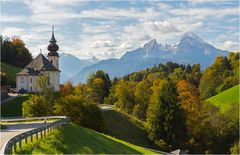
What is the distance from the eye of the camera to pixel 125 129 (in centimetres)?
7575

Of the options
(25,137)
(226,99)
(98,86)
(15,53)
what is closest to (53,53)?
(98,86)

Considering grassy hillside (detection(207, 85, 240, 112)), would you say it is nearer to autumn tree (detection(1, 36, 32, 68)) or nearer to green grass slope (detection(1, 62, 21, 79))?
green grass slope (detection(1, 62, 21, 79))

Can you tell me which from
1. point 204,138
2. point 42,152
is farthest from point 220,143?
point 42,152

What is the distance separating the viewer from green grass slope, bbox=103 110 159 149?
7020cm

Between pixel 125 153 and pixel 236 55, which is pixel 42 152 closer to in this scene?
pixel 125 153

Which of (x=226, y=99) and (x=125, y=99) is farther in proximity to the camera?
(x=226, y=99)

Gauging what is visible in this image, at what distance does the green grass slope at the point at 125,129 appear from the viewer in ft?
230

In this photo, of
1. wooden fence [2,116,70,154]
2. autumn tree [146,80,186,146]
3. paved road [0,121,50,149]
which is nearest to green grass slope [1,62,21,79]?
autumn tree [146,80,186,146]

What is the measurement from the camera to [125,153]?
124 feet

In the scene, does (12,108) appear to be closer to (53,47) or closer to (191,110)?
(191,110)

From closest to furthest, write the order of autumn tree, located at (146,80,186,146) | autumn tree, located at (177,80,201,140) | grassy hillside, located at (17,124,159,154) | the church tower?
grassy hillside, located at (17,124,159,154), autumn tree, located at (146,80,186,146), autumn tree, located at (177,80,201,140), the church tower

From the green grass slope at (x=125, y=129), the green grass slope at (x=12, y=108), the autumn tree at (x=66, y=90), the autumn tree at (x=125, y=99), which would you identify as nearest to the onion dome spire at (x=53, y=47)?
the autumn tree at (x=66, y=90)

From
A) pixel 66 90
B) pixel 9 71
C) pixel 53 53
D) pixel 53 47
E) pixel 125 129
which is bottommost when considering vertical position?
pixel 125 129

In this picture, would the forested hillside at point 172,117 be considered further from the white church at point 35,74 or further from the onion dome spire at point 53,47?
the onion dome spire at point 53,47
